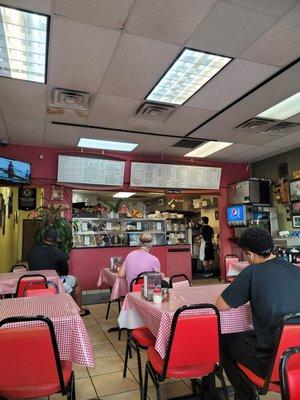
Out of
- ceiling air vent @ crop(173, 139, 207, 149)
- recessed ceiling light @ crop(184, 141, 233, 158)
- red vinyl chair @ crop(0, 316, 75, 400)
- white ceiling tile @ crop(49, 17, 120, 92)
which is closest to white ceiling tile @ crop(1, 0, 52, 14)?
white ceiling tile @ crop(49, 17, 120, 92)

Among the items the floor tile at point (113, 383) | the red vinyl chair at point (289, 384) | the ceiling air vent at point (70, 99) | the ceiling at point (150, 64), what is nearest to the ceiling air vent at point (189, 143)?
the ceiling at point (150, 64)

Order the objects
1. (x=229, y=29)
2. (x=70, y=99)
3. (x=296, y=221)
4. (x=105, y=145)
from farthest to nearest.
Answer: (x=296, y=221), (x=105, y=145), (x=70, y=99), (x=229, y=29)

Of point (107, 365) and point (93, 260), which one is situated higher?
point (93, 260)

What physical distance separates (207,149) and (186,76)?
120 inches

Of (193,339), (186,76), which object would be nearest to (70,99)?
(186,76)

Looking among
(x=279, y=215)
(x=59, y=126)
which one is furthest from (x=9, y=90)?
(x=279, y=215)

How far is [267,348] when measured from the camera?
1732mm

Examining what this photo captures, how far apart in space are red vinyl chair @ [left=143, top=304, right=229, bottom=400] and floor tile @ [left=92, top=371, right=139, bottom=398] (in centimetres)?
85

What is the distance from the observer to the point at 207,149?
629 centimetres

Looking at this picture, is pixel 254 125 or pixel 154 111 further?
pixel 254 125

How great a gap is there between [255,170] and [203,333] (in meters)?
6.10

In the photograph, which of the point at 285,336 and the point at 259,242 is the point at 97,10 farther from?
the point at 285,336

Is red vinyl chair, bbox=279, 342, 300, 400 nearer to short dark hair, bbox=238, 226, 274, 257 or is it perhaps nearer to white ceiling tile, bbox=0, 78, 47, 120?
short dark hair, bbox=238, 226, 274, 257

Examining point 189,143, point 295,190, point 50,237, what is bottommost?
point 50,237
